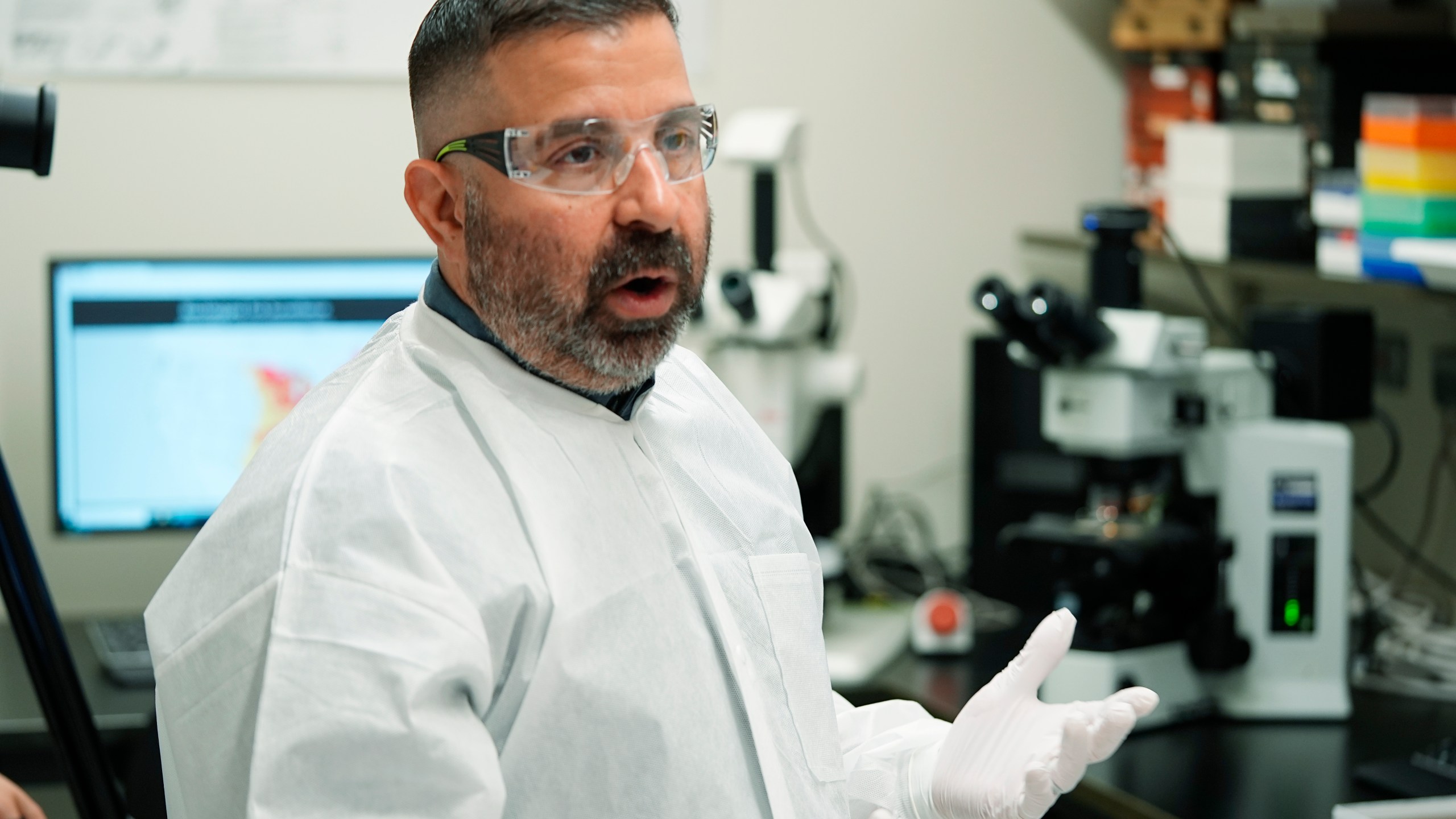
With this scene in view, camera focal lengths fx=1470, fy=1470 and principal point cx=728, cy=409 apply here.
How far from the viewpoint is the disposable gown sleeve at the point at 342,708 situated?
78cm

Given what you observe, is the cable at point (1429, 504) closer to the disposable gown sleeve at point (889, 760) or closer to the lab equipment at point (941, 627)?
the lab equipment at point (941, 627)

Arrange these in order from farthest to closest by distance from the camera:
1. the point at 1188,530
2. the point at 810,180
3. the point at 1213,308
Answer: the point at 810,180, the point at 1213,308, the point at 1188,530

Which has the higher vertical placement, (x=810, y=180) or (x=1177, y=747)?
(x=810, y=180)

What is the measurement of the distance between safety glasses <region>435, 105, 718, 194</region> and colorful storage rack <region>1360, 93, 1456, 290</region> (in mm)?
1215

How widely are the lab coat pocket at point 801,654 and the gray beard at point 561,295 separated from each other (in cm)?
18

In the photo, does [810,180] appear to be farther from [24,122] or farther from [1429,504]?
[24,122]

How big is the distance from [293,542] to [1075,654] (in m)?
1.29

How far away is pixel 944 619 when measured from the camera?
220 cm

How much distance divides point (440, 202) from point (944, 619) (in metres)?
1.40

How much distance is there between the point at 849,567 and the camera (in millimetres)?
2533

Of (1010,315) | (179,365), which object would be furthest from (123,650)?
(1010,315)

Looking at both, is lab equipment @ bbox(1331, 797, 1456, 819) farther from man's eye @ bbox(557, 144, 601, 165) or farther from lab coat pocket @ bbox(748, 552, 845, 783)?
man's eye @ bbox(557, 144, 601, 165)

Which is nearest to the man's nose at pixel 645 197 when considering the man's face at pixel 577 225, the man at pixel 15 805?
the man's face at pixel 577 225

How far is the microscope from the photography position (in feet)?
6.14
